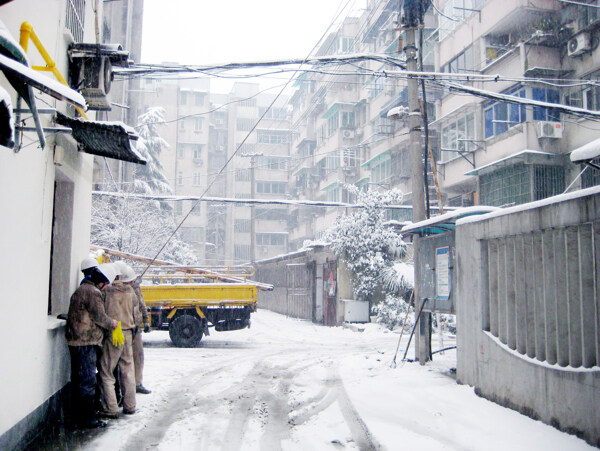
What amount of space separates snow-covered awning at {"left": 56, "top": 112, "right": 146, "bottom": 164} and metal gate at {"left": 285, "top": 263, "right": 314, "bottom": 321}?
17.0 meters

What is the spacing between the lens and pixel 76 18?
7.64 metres

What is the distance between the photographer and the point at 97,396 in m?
6.85

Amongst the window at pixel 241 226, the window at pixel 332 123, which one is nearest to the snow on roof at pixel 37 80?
the window at pixel 332 123

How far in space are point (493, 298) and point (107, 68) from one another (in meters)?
6.26

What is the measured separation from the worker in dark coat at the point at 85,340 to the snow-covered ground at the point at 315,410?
43cm

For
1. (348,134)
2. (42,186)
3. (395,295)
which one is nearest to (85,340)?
(42,186)

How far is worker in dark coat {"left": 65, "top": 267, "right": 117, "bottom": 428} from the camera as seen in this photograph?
6078mm

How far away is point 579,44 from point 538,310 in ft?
48.4

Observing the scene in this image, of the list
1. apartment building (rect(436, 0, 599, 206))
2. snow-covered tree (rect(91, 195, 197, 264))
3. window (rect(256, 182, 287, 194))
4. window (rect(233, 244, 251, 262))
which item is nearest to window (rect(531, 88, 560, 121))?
apartment building (rect(436, 0, 599, 206))

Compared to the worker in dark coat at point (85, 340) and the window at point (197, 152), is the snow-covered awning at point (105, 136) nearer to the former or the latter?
the worker in dark coat at point (85, 340)

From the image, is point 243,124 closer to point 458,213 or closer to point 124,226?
point 124,226

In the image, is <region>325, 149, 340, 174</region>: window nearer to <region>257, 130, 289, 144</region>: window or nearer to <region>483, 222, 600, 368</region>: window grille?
<region>257, 130, 289, 144</region>: window

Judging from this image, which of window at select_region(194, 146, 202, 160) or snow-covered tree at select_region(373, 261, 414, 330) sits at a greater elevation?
window at select_region(194, 146, 202, 160)

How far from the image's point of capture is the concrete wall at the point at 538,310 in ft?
16.8
